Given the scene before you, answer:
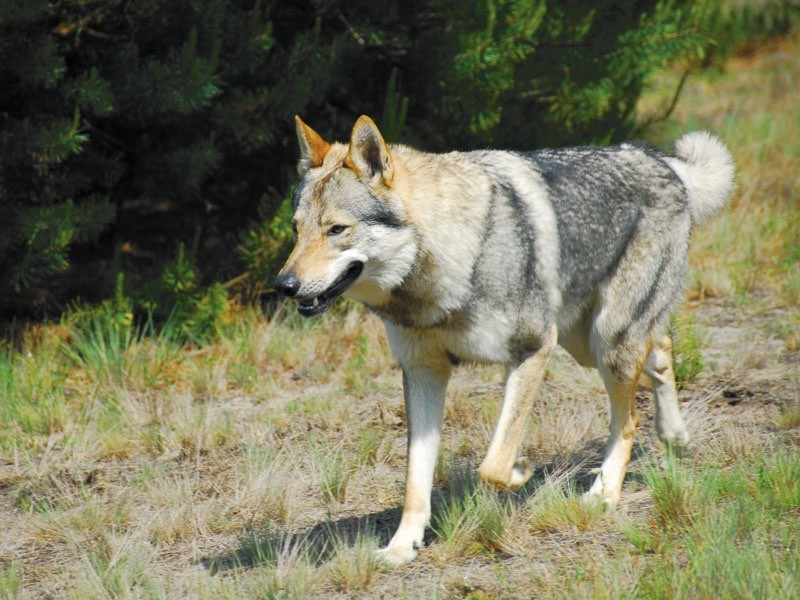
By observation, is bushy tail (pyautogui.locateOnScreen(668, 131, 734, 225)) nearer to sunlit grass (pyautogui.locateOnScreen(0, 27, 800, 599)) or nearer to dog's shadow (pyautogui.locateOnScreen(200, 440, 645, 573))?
sunlit grass (pyautogui.locateOnScreen(0, 27, 800, 599))

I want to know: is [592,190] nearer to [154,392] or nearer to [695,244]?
[154,392]

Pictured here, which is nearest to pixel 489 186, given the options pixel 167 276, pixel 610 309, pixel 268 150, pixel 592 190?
pixel 592 190

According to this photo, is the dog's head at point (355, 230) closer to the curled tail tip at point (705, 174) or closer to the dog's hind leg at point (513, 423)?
the dog's hind leg at point (513, 423)

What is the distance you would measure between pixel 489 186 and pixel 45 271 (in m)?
3.57

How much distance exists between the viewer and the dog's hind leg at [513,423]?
441cm

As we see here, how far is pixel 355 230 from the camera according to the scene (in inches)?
168

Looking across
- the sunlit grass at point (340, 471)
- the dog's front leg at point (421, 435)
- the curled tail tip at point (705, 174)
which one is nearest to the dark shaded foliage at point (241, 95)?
the sunlit grass at point (340, 471)

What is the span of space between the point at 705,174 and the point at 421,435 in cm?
215

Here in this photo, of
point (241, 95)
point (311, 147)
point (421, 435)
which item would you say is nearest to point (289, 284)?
point (311, 147)

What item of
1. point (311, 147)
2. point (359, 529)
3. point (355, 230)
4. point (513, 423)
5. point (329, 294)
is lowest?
point (359, 529)

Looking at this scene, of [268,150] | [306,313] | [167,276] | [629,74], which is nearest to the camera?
[306,313]

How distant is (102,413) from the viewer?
6164 millimetres

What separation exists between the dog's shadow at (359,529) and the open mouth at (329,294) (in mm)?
954

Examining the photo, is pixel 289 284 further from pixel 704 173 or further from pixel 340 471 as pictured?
pixel 704 173
